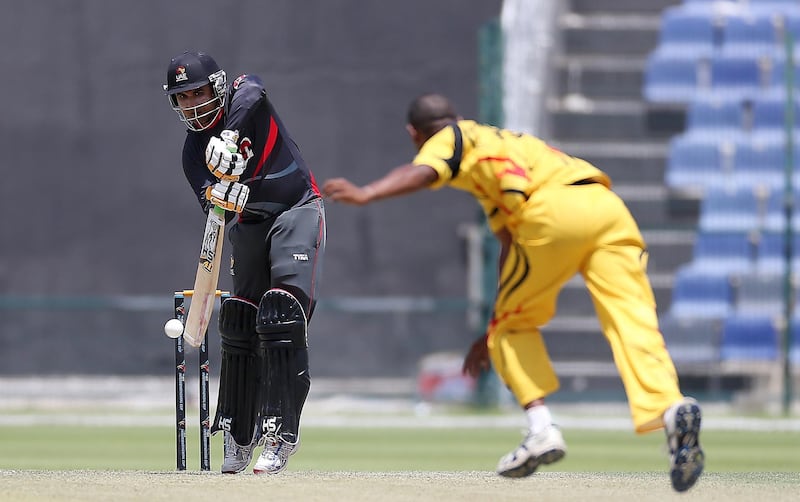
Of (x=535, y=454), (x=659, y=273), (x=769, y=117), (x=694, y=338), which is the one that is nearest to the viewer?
Answer: (x=535, y=454)

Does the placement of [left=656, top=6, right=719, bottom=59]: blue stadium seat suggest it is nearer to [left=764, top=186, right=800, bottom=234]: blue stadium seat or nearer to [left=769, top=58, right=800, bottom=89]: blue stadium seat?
[left=769, top=58, right=800, bottom=89]: blue stadium seat

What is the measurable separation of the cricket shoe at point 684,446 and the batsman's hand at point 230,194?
1.89 metres

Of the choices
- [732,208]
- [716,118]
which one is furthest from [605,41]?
[732,208]

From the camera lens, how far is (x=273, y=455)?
243 inches

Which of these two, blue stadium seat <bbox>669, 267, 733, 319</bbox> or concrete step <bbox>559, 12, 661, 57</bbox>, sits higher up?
concrete step <bbox>559, 12, 661, 57</bbox>

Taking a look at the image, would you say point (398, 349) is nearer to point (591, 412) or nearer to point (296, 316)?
point (591, 412)

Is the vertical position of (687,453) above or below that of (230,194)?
below

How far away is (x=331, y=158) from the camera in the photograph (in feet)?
53.4

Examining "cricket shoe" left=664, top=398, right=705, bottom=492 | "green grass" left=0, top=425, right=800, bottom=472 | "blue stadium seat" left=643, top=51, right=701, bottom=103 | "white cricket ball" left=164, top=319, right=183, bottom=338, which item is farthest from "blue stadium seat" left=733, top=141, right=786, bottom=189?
"cricket shoe" left=664, top=398, right=705, bottom=492

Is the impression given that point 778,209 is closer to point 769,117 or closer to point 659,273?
point 769,117

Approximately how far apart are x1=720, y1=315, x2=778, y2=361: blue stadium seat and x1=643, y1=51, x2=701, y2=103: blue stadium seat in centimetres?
332

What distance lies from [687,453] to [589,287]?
777 mm

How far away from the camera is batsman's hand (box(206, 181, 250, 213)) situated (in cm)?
595

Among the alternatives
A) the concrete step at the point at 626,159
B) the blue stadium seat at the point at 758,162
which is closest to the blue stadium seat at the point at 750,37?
the blue stadium seat at the point at 758,162
